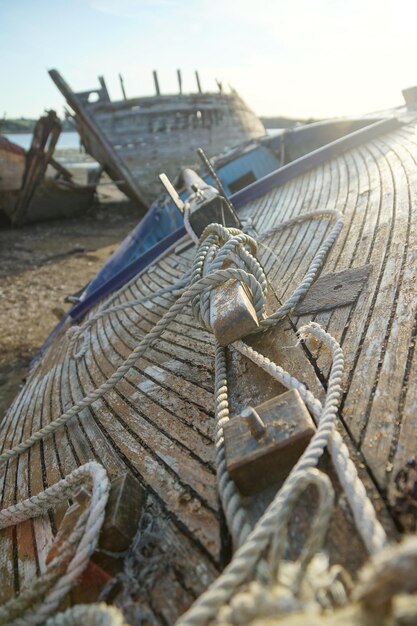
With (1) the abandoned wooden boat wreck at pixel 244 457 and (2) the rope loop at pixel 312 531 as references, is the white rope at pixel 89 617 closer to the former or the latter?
(1) the abandoned wooden boat wreck at pixel 244 457

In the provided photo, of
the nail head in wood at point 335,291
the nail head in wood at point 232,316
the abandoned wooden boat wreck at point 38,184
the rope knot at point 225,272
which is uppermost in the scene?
the abandoned wooden boat wreck at point 38,184

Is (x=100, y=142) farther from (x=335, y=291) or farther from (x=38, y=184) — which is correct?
(x=335, y=291)

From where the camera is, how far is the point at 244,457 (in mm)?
1292

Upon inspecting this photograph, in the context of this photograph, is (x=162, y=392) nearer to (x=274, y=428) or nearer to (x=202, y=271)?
(x=202, y=271)

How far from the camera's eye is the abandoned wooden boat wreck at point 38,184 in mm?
11891

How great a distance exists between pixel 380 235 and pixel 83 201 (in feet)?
46.5

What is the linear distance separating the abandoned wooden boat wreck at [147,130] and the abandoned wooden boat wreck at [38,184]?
143 centimetres

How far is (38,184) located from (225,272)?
1287cm

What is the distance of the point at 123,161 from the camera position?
1356 centimetres

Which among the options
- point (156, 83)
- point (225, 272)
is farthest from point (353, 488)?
point (156, 83)

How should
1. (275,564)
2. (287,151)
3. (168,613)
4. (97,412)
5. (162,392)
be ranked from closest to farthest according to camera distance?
1. (275,564)
2. (168,613)
3. (162,392)
4. (97,412)
5. (287,151)

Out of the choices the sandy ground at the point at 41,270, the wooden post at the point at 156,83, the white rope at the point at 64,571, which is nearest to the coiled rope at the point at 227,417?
the white rope at the point at 64,571

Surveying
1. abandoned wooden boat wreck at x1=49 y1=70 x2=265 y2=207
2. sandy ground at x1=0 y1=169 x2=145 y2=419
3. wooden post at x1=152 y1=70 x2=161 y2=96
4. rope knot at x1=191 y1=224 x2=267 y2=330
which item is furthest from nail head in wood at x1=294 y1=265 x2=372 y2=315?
wooden post at x1=152 y1=70 x2=161 y2=96

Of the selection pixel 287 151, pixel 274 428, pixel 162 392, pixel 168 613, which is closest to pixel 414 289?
pixel 274 428
